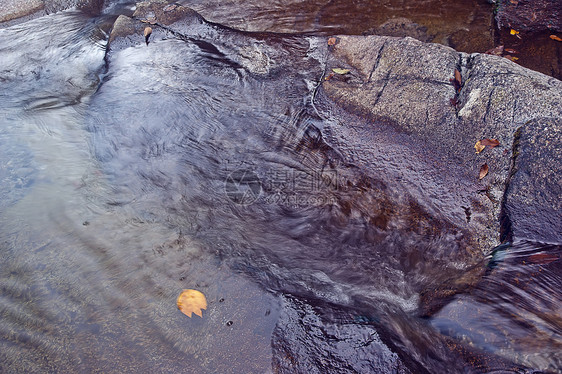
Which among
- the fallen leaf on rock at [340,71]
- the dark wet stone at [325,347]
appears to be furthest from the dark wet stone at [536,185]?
the fallen leaf on rock at [340,71]

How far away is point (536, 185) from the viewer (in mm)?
2939

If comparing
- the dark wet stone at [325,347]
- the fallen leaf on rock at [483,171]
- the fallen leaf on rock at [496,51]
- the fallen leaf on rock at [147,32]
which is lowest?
the dark wet stone at [325,347]

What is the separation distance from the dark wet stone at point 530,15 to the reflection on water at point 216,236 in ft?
A: 9.86

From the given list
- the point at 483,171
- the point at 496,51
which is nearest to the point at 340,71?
the point at 483,171

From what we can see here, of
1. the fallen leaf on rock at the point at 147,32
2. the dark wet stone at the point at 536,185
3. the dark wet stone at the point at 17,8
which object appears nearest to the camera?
the dark wet stone at the point at 536,185

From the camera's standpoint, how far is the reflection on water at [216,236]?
2.33 m

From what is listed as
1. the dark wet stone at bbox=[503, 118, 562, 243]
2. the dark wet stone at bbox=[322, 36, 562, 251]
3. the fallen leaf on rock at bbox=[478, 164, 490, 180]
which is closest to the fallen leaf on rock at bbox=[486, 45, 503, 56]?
the dark wet stone at bbox=[322, 36, 562, 251]

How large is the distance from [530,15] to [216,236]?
561cm

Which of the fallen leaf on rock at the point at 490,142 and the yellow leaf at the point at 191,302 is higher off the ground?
the fallen leaf on rock at the point at 490,142

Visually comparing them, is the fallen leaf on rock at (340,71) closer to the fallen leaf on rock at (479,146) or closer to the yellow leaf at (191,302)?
the fallen leaf on rock at (479,146)

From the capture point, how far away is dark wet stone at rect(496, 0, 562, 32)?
16.7ft

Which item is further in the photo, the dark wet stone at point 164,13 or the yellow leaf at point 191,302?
the dark wet stone at point 164,13

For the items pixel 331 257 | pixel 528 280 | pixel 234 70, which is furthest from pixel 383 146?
pixel 234 70

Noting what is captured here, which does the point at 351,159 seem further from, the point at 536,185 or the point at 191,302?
the point at 191,302
